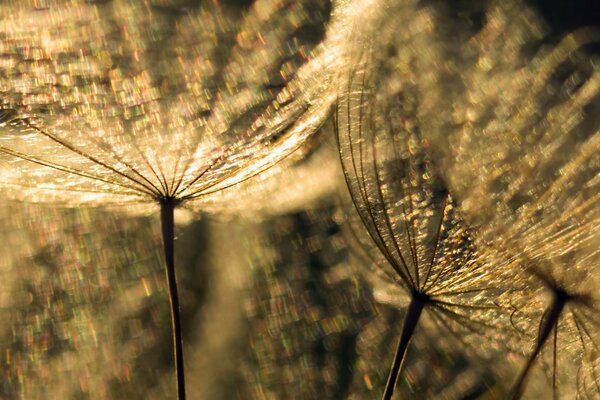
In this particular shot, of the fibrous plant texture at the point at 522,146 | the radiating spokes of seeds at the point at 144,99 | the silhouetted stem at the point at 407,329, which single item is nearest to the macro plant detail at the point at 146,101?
the radiating spokes of seeds at the point at 144,99

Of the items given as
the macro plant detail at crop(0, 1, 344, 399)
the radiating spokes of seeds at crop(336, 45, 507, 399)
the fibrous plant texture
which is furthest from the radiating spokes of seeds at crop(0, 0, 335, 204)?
the fibrous plant texture

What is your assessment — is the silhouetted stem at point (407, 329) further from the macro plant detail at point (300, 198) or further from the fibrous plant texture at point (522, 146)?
the fibrous plant texture at point (522, 146)

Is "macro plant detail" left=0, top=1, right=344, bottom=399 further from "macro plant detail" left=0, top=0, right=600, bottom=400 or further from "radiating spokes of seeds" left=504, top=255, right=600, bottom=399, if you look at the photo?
"radiating spokes of seeds" left=504, top=255, right=600, bottom=399

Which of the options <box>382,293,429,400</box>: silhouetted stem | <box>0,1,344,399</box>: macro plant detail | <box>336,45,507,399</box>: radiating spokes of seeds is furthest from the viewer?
<box>0,1,344,399</box>: macro plant detail

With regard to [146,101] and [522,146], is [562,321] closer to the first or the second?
[522,146]

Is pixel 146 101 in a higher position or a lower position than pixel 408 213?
higher

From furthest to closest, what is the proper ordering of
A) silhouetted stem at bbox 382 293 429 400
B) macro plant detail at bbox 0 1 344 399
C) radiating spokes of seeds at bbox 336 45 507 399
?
1. macro plant detail at bbox 0 1 344 399
2. radiating spokes of seeds at bbox 336 45 507 399
3. silhouetted stem at bbox 382 293 429 400

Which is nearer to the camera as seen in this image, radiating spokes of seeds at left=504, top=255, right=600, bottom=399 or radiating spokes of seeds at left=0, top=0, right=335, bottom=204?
radiating spokes of seeds at left=504, top=255, right=600, bottom=399

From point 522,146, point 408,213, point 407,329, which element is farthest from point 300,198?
point 407,329

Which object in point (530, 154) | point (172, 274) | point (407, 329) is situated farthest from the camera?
point (530, 154)
